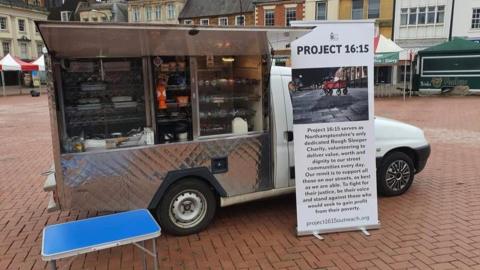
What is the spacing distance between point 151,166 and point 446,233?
3415mm

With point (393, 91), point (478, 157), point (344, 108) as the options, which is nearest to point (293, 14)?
point (393, 91)

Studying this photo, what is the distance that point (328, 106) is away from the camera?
4.66 meters

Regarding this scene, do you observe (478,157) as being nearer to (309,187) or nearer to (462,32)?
(309,187)

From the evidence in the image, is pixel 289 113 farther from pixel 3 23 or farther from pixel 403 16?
pixel 3 23

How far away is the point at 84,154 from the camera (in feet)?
13.8

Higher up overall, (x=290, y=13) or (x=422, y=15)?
(x=290, y=13)

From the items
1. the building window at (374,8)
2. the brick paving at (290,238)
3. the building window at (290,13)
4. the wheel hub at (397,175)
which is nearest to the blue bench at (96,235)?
the brick paving at (290,238)

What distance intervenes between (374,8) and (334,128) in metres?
37.0

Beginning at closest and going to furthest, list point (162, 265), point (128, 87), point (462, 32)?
1. point (162, 265)
2. point (128, 87)
3. point (462, 32)

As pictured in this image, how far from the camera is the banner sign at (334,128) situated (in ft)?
15.0

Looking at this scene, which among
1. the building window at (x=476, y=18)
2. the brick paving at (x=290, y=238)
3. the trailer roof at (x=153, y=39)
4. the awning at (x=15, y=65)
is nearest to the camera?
the trailer roof at (x=153, y=39)

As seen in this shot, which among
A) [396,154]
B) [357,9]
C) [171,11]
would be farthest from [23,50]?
[396,154]

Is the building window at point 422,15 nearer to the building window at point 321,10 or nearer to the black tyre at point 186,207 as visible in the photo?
the building window at point 321,10

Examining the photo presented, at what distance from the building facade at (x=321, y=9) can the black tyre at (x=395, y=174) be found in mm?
36063
